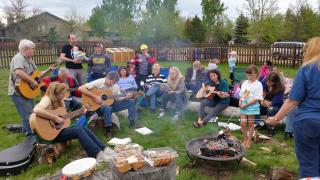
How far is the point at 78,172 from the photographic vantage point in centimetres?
401

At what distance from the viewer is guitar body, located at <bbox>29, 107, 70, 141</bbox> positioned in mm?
4660

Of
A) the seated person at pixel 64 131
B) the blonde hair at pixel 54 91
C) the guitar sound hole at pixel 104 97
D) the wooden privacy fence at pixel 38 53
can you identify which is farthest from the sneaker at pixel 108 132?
the wooden privacy fence at pixel 38 53

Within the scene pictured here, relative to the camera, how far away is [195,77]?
961cm

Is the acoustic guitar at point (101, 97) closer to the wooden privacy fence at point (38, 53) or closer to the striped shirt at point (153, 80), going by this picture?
the striped shirt at point (153, 80)

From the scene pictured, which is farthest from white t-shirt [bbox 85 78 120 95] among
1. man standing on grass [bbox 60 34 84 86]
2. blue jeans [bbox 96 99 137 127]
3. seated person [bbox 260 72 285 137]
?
seated person [bbox 260 72 285 137]

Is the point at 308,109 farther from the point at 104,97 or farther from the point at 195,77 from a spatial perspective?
the point at 195,77

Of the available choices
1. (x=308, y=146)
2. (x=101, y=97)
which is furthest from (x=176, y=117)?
(x=308, y=146)

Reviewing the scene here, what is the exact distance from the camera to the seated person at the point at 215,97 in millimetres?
7242

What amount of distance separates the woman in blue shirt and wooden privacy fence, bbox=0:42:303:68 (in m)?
16.0

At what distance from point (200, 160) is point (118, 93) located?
9.40 feet

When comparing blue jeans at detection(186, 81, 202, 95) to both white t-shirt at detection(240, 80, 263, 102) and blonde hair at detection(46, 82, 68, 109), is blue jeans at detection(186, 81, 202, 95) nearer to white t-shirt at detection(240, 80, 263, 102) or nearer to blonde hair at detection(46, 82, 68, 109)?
white t-shirt at detection(240, 80, 263, 102)

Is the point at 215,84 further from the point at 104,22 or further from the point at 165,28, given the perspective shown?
the point at 104,22

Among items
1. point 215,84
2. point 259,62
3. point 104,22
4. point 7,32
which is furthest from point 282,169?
point 7,32

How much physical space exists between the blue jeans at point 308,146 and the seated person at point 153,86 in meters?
5.23
